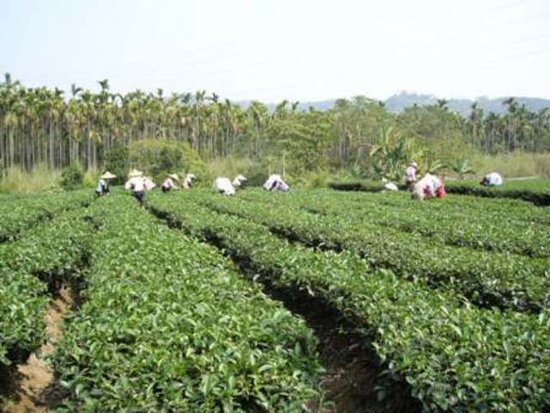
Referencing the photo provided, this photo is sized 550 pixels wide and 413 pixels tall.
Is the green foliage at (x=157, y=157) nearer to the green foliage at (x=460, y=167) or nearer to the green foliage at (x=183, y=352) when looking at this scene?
the green foliage at (x=460, y=167)

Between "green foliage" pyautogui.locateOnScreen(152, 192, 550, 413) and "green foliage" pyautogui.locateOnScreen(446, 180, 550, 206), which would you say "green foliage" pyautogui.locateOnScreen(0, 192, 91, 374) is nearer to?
"green foliage" pyautogui.locateOnScreen(152, 192, 550, 413)

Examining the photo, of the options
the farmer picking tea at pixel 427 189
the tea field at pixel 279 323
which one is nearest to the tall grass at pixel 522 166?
the farmer picking tea at pixel 427 189

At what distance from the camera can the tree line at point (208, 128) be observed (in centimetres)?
4778

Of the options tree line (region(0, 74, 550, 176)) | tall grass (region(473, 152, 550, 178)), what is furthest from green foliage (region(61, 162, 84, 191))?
tall grass (region(473, 152, 550, 178))

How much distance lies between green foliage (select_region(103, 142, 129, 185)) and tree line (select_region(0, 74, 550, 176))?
18.5 feet

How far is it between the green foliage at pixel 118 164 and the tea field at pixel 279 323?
107ft

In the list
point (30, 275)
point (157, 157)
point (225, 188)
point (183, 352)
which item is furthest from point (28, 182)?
point (183, 352)

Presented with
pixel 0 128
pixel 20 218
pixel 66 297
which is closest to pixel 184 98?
pixel 0 128

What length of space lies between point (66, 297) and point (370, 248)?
5.28 metres

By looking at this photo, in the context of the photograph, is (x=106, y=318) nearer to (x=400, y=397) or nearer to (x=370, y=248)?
(x=400, y=397)

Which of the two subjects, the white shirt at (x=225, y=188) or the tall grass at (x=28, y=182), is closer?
the white shirt at (x=225, y=188)

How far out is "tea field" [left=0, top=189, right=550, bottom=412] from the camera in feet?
11.2

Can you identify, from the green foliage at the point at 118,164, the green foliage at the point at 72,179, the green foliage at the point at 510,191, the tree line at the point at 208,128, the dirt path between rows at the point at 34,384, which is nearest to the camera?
the dirt path between rows at the point at 34,384

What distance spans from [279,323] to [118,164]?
Answer: 39658 millimetres
